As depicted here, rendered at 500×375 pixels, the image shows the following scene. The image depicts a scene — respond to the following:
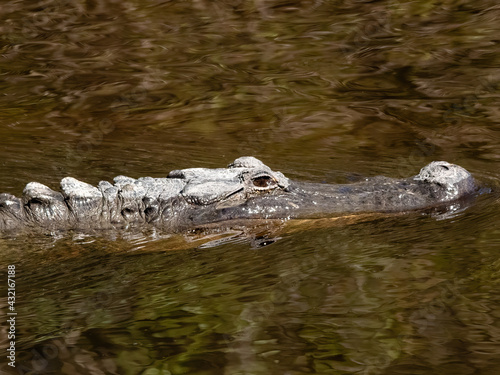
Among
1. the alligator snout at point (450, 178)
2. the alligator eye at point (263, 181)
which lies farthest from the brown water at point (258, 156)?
the alligator eye at point (263, 181)

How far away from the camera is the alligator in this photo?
6.42 metres

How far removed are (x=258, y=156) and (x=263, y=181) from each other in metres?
2.04

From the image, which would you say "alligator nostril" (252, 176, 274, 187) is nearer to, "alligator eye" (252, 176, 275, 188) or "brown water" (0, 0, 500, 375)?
"alligator eye" (252, 176, 275, 188)

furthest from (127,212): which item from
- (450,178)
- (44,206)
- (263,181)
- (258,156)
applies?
(450,178)

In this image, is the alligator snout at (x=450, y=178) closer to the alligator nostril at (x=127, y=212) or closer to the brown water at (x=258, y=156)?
the brown water at (x=258, y=156)

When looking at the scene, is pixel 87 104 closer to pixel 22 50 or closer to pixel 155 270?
pixel 22 50

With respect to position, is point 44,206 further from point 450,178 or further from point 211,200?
point 450,178

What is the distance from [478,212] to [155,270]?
255 centimetres

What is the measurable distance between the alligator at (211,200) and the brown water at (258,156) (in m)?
0.23

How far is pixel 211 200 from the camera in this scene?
21.5 feet

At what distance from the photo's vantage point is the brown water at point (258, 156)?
14.0 feet

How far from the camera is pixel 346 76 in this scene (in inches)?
418

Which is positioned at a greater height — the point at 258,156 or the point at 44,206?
the point at 44,206

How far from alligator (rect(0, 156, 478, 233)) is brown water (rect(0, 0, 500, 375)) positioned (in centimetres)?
23
